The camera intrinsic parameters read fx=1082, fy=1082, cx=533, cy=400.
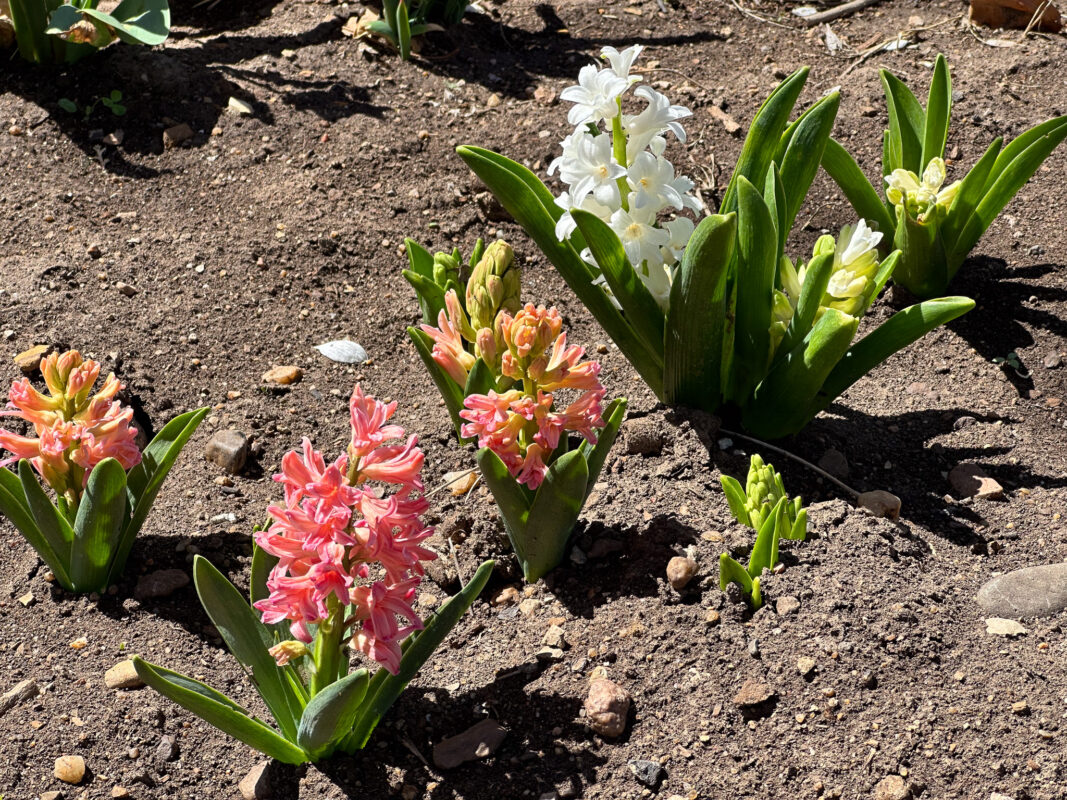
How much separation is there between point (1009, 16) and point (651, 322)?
8.26 ft

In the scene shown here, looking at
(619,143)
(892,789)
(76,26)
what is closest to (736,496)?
(892,789)

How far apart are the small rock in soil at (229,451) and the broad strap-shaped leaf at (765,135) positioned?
1276mm

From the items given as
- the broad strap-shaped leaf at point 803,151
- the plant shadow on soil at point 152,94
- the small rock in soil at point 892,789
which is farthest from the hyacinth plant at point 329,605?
the plant shadow on soil at point 152,94

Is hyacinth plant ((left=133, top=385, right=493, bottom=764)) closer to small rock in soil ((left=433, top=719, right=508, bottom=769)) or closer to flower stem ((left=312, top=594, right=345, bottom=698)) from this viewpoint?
flower stem ((left=312, top=594, right=345, bottom=698))

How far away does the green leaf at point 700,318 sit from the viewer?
2.17 metres

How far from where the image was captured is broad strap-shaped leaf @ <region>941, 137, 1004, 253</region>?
2.83m

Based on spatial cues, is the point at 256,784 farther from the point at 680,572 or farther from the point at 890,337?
the point at 890,337

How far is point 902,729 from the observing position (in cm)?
186

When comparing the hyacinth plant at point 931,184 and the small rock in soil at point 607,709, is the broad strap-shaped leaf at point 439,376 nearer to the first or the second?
the small rock in soil at point 607,709

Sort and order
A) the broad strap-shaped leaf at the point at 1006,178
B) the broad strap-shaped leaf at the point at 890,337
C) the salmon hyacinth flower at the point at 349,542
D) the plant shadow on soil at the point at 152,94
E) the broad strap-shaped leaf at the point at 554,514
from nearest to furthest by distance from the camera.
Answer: the salmon hyacinth flower at the point at 349,542, the broad strap-shaped leaf at the point at 554,514, the broad strap-shaped leaf at the point at 890,337, the broad strap-shaped leaf at the point at 1006,178, the plant shadow on soil at the point at 152,94

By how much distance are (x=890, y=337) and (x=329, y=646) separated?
1.37m

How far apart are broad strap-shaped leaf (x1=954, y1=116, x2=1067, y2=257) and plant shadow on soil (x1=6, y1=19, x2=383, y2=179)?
1973 mm

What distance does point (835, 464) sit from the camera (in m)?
2.54

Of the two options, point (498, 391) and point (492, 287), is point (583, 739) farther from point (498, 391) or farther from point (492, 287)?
point (492, 287)
